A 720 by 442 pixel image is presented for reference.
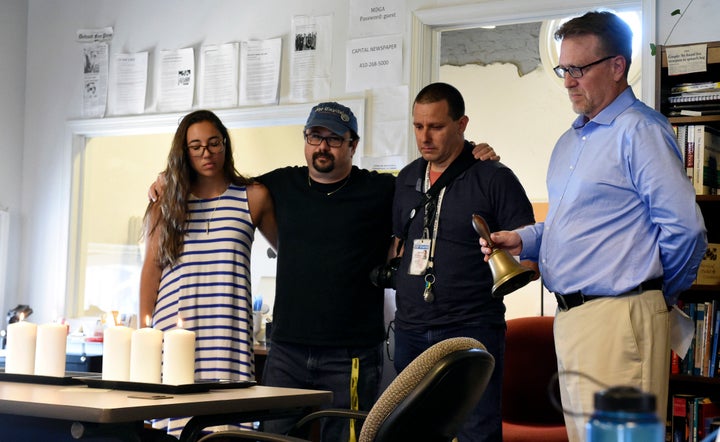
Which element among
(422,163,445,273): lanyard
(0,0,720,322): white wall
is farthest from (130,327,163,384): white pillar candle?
(0,0,720,322): white wall

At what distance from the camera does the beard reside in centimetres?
318

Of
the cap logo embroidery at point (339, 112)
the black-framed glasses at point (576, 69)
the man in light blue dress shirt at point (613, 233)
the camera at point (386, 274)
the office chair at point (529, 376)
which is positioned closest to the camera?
the man in light blue dress shirt at point (613, 233)

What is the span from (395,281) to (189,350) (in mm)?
885

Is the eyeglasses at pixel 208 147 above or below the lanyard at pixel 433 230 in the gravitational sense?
above

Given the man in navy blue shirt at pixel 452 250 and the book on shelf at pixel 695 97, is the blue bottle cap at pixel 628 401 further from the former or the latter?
the book on shelf at pixel 695 97

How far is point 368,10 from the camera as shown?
4559mm

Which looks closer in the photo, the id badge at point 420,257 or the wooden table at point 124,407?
the wooden table at point 124,407

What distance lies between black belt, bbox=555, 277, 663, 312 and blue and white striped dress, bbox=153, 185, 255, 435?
3.79ft

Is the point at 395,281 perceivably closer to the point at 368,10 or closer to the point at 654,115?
the point at 654,115

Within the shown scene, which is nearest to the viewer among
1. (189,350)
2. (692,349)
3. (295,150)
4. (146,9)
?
(189,350)

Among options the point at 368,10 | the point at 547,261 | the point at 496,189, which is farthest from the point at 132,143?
the point at 547,261

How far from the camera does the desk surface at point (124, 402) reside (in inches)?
73.4

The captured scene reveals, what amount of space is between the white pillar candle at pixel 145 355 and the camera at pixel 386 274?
947mm

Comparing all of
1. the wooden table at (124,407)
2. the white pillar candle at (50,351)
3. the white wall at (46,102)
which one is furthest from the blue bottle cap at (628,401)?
the white wall at (46,102)
